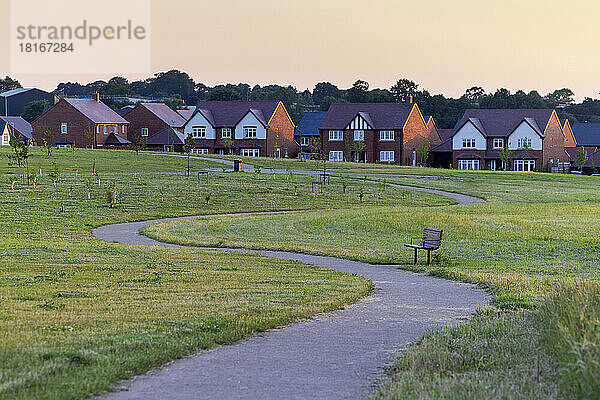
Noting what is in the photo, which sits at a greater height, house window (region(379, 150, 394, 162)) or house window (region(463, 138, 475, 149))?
house window (region(463, 138, 475, 149))

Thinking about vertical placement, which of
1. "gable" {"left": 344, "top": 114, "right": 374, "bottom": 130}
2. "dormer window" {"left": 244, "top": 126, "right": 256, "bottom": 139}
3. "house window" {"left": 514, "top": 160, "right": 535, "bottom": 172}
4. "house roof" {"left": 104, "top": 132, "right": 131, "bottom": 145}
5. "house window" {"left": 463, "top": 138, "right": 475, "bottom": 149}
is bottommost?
"house window" {"left": 514, "top": 160, "right": 535, "bottom": 172}

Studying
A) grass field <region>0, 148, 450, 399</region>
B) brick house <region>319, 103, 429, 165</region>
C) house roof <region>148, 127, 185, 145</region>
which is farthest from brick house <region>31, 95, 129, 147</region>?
grass field <region>0, 148, 450, 399</region>

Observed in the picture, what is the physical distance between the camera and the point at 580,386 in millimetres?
7160

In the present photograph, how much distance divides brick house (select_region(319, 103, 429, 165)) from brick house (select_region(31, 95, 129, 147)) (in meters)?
27.3

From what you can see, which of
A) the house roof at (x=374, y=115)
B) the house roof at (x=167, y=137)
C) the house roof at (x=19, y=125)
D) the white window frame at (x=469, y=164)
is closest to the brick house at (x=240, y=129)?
the house roof at (x=167, y=137)

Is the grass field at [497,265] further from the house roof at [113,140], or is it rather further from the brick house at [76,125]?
the brick house at [76,125]

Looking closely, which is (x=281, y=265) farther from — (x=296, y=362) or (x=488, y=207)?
(x=488, y=207)

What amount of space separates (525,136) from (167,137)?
46087 millimetres

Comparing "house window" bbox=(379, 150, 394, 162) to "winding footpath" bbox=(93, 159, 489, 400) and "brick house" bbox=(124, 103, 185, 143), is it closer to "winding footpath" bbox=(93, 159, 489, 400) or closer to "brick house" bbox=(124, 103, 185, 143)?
"brick house" bbox=(124, 103, 185, 143)

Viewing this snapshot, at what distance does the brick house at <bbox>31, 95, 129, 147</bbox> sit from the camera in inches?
4045

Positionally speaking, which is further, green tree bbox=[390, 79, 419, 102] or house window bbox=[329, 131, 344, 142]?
green tree bbox=[390, 79, 419, 102]

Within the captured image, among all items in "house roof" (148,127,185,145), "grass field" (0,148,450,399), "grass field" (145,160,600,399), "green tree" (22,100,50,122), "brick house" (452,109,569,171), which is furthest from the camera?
"green tree" (22,100,50,122)

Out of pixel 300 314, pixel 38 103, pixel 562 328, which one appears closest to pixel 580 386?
pixel 562 328

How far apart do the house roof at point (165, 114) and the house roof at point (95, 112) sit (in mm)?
4733
